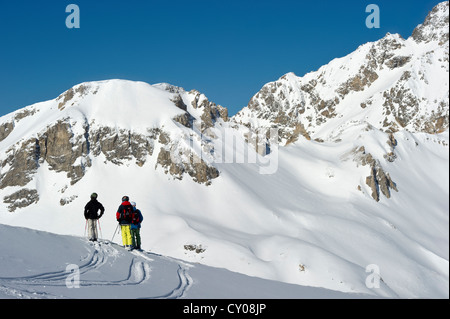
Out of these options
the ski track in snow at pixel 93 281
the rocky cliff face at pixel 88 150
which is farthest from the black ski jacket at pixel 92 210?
the rocky cliff face at pixel 88 150

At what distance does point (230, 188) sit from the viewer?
89000mm

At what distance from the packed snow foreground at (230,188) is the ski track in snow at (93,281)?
35.6 m

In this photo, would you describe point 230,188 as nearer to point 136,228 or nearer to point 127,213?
point 127,213

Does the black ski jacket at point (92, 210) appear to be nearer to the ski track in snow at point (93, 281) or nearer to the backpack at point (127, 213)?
the backpack at point (127, 213)

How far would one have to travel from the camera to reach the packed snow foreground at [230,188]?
216ft

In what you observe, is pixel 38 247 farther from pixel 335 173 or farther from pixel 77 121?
pixel 335 173

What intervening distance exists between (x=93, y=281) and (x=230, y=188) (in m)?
76.4

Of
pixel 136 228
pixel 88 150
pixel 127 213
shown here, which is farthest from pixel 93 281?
pixel 88 150
